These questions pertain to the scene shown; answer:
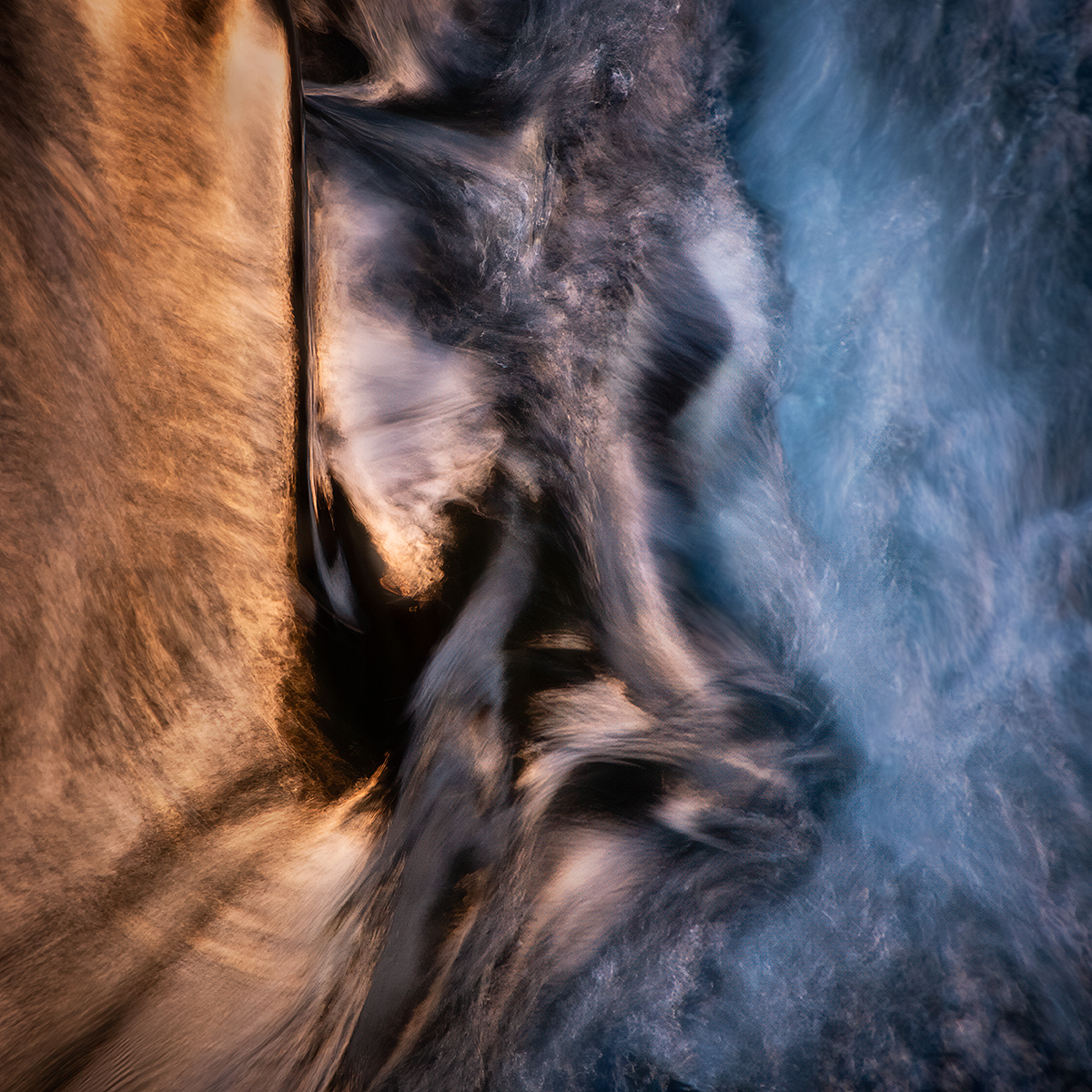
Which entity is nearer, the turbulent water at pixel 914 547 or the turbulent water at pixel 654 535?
the turbulent water at pixel 654 535

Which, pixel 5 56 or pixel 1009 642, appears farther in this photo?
pixel 1009 642

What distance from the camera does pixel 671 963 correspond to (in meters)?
1.12

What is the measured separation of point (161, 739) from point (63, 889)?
16 cm

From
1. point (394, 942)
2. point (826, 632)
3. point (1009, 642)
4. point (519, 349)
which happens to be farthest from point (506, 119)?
point (394, 942)

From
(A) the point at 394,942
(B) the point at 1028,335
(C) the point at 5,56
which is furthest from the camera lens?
(B) the point at 1028,335

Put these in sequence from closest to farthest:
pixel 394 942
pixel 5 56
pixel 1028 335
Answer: pixel 5 56, pixel 394 942, pixel 1028 335

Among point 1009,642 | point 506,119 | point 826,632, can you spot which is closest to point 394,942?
point 826,632

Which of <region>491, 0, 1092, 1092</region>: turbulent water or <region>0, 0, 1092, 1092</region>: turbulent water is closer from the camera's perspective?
<region>0, 0, 1092, 1092</region>: turbulent water

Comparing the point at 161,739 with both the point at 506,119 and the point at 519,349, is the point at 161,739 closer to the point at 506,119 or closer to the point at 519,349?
the point at 519,349

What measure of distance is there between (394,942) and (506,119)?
1385 mm

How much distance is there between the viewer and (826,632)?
115 centimetres

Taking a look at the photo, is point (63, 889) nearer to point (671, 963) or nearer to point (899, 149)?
point (671, 963)

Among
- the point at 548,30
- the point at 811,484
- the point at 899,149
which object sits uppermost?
the point at 548,30

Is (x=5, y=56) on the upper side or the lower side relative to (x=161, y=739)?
upper
